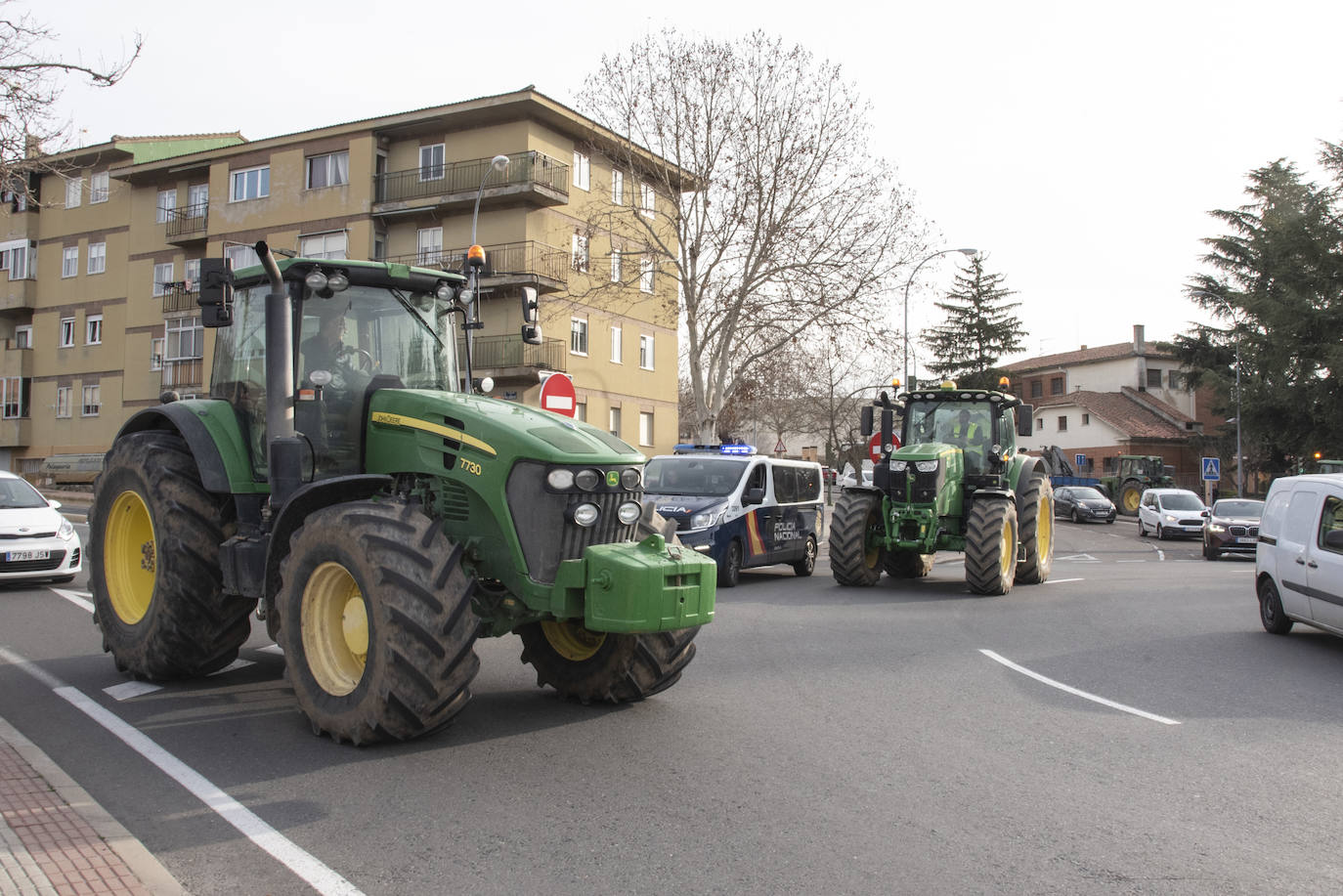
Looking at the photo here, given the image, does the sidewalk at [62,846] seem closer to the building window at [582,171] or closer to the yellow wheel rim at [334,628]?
the yellow wheel rim at [334,628]

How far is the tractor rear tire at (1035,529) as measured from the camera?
17500 mm

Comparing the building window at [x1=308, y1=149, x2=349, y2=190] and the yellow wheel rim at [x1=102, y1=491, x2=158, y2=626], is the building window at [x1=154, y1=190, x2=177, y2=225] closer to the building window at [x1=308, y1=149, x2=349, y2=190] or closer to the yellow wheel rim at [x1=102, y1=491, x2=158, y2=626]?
the building window at [x1=308, y1=149, x2=349, y2=190]

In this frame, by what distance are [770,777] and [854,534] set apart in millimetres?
10941

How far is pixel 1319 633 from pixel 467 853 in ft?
37.4

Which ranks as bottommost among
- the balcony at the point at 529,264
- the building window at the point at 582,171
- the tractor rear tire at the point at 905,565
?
the tractor rear tire at the point at 905,565

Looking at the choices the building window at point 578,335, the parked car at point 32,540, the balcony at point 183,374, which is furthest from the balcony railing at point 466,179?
the parked car at point 32,540

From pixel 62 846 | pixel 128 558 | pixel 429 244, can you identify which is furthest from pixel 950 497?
pixel 429 244

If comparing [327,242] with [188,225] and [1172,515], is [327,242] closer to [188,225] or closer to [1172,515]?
[188,225]

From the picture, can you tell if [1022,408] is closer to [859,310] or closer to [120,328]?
[859,310]

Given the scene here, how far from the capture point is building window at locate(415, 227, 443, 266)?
130 ft

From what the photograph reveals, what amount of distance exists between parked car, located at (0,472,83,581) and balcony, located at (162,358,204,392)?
3082 cm

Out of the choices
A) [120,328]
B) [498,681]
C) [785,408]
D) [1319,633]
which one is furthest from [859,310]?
[785,408]

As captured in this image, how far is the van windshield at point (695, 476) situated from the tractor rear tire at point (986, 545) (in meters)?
3.54

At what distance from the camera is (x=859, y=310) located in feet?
103
